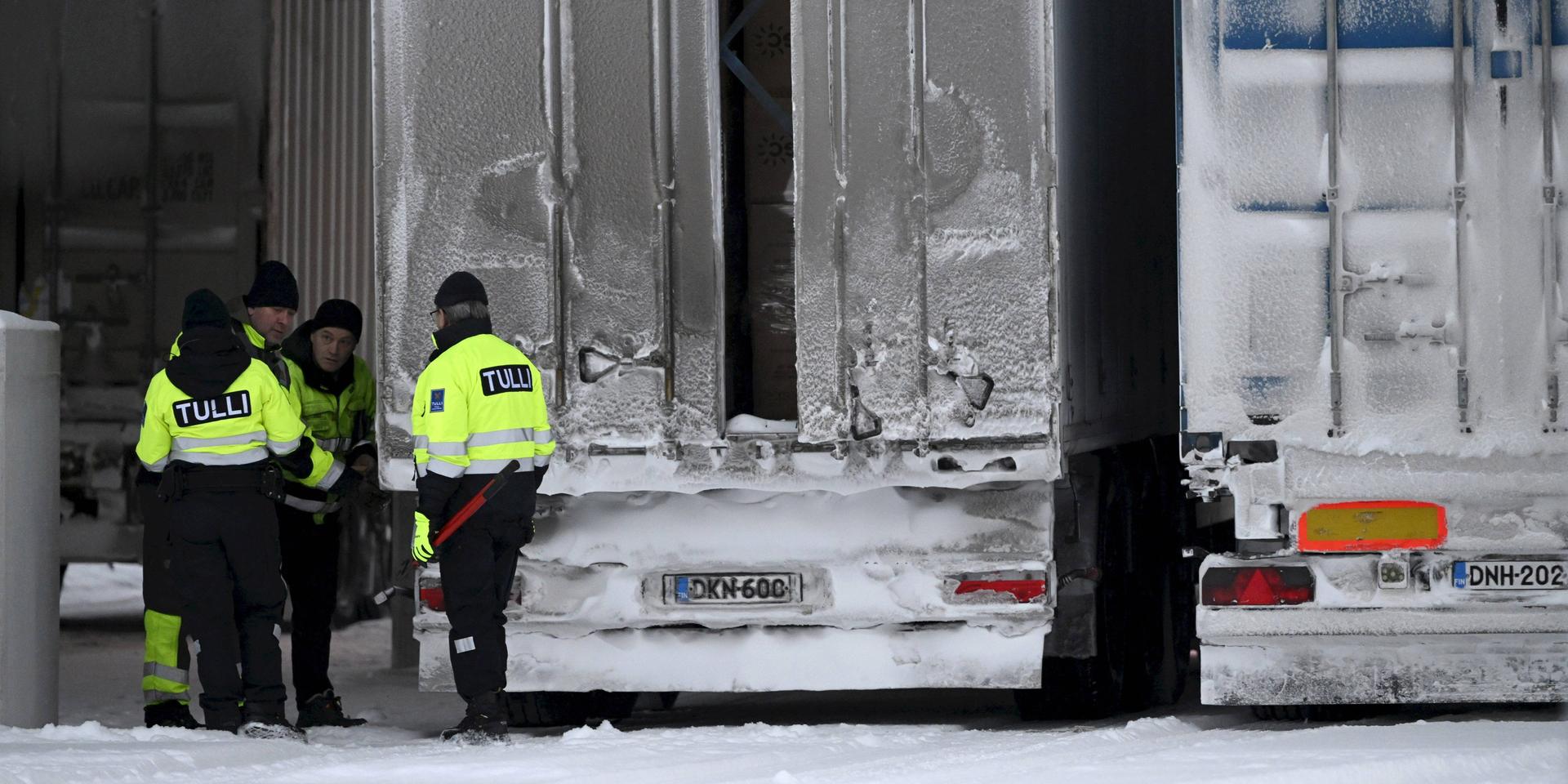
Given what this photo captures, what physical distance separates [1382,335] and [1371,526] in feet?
2.01

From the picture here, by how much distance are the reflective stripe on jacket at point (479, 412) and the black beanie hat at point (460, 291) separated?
12cm

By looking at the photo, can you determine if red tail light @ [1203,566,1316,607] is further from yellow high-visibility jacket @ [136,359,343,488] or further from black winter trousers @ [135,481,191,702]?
black winter trousers @ [135,481,191,702]

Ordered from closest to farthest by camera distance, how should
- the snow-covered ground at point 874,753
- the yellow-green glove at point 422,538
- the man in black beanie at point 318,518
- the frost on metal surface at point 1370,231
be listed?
the snow-covered ground at point 874,753 → the frost on metal surface at point 1370,231 → the yellow-green glove at point 422,538 → the man in black beanie at point 318,518

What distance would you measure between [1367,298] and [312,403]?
3.88m

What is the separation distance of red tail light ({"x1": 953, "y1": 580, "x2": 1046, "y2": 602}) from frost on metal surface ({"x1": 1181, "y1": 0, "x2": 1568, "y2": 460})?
0.72 m

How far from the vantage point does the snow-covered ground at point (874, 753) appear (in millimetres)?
5832

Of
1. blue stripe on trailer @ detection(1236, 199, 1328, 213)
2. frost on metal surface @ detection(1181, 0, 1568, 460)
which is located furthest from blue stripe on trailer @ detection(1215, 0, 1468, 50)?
blue stripe on trailer @ detection(1236, 199, 1328, 213)

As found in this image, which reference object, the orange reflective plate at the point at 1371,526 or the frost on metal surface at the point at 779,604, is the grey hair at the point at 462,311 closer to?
the frost on metal surface at the point at 779,604

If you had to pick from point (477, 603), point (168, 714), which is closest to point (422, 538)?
point (477, 603)

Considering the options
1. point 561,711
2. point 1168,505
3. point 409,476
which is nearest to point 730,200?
point 409,476

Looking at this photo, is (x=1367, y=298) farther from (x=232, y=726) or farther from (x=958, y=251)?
(x=232, y=726)

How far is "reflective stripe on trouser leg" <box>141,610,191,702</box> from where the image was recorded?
7566 mm

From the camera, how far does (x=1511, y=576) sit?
22.0ft

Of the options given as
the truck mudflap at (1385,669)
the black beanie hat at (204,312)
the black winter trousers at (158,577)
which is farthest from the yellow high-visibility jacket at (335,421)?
the truck mudflap at (1385,669)
